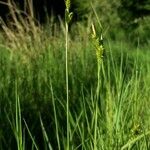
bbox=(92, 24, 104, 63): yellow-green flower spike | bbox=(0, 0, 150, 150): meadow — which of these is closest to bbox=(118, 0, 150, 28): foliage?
bbox=(0, 0, 150, 150): meadow

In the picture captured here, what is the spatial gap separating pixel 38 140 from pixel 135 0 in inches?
366

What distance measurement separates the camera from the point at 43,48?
13.5 feet

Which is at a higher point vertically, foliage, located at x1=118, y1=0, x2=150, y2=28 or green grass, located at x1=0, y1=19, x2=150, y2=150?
green grass, located at x1=0, y1=19, x2=150, y2=150

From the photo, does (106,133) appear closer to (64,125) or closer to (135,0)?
(64,125)

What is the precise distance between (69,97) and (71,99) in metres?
0.02

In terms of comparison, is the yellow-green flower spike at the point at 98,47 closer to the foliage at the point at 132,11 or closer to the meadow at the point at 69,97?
the meadow at the point at 69,97

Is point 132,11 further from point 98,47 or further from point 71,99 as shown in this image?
point 98,47

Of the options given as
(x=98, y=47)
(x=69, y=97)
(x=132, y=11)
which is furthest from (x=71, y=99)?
(x=132, y=11)

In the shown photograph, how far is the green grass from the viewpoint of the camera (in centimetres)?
164

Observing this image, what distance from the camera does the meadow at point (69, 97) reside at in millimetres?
1589

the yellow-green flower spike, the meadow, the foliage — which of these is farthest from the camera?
the foliage

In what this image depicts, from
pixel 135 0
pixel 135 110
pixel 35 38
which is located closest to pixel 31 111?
pixel 135 110

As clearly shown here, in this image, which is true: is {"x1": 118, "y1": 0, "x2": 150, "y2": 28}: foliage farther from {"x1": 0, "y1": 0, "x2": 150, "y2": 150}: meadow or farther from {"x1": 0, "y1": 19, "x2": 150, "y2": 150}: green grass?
{"x1": 0, "y1": 19, "x2": 150, "y2": 150}: green grass

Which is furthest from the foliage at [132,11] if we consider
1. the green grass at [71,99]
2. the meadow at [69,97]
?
the green grass at [71,99]
